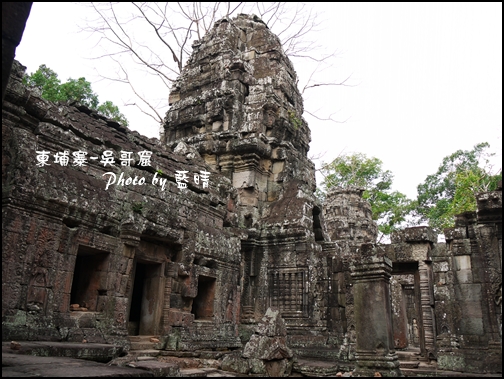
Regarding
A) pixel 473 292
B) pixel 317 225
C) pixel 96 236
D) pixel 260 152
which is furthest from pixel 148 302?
pixel 473 292

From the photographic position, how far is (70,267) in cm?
640

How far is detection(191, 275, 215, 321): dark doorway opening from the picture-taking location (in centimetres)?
911

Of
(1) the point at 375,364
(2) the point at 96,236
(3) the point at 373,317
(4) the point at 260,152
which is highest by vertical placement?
(4) the point at 260,152

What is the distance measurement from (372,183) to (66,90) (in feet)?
70.3

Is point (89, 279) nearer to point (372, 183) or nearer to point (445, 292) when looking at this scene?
point (445, 292)

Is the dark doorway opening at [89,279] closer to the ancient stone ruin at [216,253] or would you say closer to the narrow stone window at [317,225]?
the ancient stone ruin at [216,253]

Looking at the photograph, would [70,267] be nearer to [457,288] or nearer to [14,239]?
[14,239]

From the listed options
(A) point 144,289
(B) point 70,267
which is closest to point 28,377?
(B) point 70,267

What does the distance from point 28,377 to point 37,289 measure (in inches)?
121

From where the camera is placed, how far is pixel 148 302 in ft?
26.7

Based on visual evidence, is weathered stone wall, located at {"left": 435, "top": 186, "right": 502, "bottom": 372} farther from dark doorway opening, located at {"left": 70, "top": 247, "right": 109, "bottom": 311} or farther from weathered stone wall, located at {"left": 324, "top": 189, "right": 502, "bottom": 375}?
dark doorway opening, located at {"left": 70, "top": 247, "right": 109, "bottom": 311}

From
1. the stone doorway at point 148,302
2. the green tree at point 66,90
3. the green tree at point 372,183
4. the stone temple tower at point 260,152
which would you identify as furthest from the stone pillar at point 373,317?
the green tree at point 372,183

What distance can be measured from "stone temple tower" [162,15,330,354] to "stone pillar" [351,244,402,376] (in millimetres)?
3355

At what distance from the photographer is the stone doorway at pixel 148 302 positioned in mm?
7969
